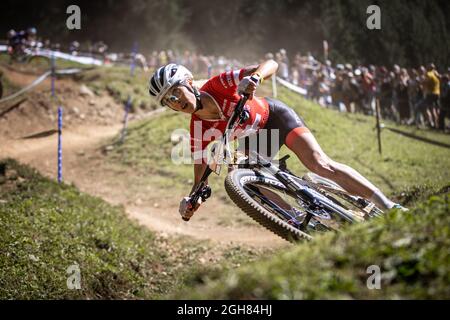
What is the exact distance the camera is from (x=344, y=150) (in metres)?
15.6

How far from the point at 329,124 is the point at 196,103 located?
12540 millimetres

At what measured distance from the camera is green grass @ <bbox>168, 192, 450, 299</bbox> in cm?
355

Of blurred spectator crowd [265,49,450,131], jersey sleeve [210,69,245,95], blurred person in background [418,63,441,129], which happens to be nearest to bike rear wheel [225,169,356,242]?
jersey sleeve [210,69,245,95]

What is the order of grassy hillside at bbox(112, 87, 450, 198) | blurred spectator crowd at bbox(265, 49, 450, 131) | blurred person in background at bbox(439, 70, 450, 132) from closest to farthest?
grassy hillside at bbox(112, 87, 450, 198) → blurred person in background at bbox(439, 70, 450, 132) → blurred spectator crowd at bbox(265, 49, 450, 131)

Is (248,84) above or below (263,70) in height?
below

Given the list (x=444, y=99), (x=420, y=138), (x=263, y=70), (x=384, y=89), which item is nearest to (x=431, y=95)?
(x=444, y=99)

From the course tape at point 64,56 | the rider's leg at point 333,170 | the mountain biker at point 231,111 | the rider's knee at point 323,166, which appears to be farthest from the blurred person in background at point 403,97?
the course tape at point 64,56

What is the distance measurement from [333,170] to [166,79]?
7.62ft

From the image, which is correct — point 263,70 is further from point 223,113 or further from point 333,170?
A: point 333,170

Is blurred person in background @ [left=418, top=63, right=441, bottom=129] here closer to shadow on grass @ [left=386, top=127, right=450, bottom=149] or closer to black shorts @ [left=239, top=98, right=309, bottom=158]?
shadow on grass @ [left=386, top=127, right=450, bottom=149]

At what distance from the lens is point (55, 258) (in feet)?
25.1

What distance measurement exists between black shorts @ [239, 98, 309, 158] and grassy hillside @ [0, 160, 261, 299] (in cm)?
164

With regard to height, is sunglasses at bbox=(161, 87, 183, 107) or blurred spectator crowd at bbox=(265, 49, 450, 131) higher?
sunglasses at bbox=(161, 87, 183, 107)
